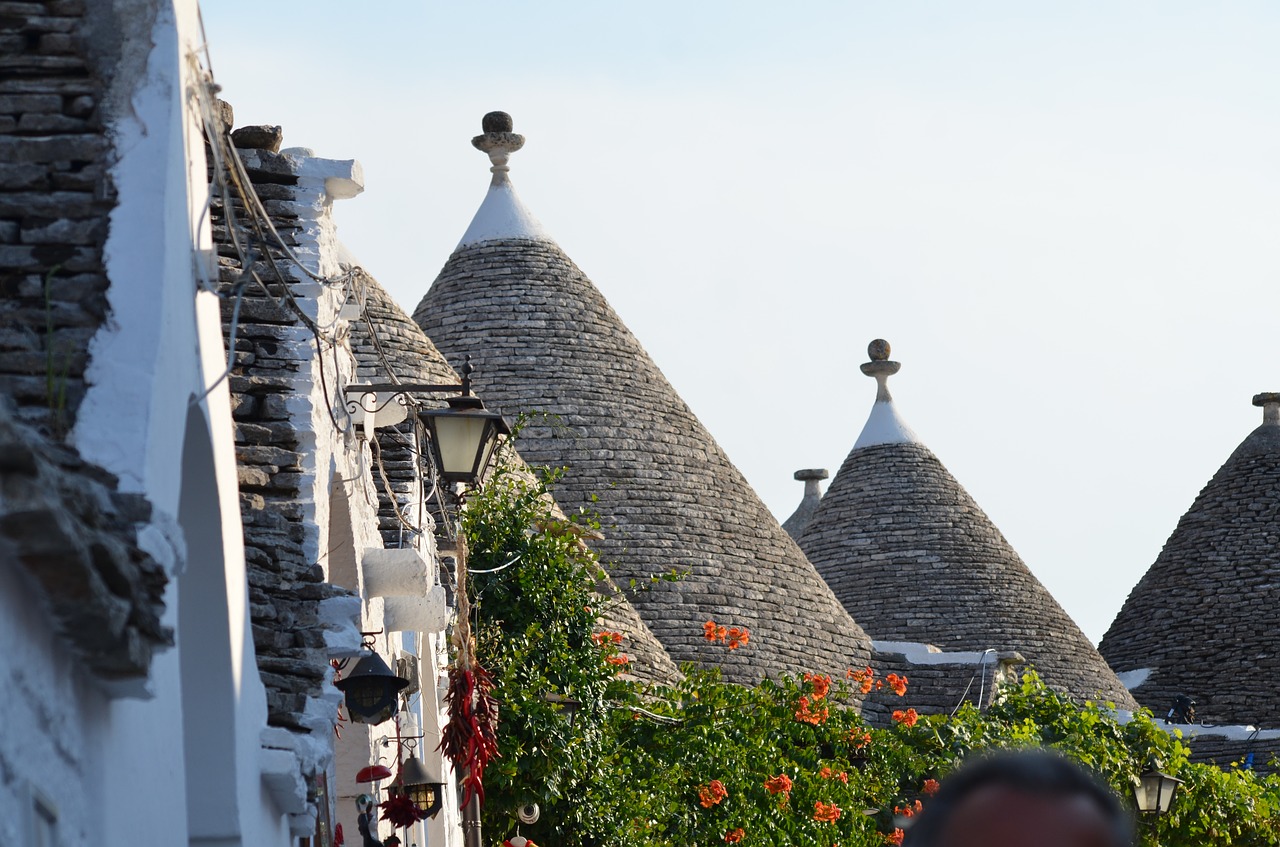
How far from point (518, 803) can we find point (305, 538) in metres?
6.74

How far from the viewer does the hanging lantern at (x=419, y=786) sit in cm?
979

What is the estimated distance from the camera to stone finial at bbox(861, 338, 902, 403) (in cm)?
2977

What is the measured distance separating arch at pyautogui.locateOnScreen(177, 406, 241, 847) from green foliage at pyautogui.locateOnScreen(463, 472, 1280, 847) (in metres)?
7.21

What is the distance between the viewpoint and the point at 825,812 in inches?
667

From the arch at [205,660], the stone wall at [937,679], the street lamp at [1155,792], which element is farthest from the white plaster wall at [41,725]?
the stone wall at [937,679]

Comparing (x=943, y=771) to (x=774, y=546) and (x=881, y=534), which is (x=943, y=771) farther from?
(x=881, y=534)

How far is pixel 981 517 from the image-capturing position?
28.1 meters

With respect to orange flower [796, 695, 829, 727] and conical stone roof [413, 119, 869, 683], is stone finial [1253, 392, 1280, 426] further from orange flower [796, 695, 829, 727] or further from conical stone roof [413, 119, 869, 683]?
orange flower [796, 695, 829, 727]

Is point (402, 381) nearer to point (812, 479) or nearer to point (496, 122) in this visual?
point (496, 122)

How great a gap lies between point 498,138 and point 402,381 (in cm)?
1025

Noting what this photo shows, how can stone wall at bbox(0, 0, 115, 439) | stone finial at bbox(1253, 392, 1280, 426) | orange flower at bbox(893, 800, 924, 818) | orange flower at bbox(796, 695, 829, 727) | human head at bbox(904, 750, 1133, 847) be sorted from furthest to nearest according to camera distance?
stone finial at bbox(1253, 392, 1280, 426), orange flower at bbox(893, 800, 924, 818), orange flower at bbox(796, 695, 829, 727), stone wall at bbox(0, 0, 115, 439), human head at bbox(904, 750, 1133, 847)

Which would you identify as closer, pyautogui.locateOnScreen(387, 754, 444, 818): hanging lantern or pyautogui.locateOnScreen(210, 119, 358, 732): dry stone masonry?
pyautogui.locateOnScreen(210, 119, 358, 732): dry stone masonry

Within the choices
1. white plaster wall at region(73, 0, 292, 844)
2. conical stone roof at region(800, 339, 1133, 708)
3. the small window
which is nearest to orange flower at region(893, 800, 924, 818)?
conical stone roof at region(800, 339, 1133, 708)

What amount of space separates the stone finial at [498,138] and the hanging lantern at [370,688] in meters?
16.1
